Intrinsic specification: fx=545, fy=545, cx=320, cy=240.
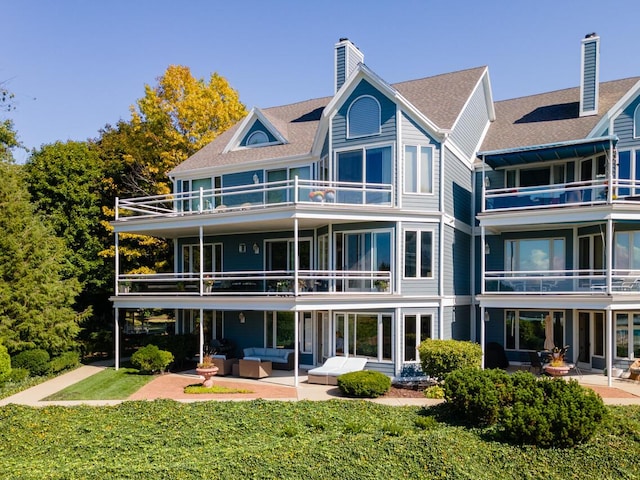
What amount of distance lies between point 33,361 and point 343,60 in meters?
17.2

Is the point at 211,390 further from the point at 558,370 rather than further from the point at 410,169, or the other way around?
the point at 558,370

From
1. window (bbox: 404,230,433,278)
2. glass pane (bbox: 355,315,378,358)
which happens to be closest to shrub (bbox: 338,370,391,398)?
glass pane (bbox: 355,315,378,358)

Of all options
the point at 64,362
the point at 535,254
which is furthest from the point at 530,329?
the point at 64,362

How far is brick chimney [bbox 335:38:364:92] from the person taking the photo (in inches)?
936

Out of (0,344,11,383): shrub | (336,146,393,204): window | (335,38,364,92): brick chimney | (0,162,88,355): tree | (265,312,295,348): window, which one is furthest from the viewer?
(335,38,364,92): brick chimney

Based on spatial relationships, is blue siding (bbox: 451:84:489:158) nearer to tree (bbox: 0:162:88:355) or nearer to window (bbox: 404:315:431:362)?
window (bbox: 404:315:431:362)

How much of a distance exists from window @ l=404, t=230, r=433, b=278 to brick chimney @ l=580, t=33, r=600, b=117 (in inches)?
350

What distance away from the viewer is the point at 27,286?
20.0 m

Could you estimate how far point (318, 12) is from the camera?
56.9 feet

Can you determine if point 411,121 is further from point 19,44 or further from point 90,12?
point 19,44

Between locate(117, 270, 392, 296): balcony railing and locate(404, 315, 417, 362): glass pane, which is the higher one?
locate(117, 270, 392, 296): balcony railing

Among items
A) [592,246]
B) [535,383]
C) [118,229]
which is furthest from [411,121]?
[118,229]

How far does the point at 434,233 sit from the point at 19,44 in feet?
50.9

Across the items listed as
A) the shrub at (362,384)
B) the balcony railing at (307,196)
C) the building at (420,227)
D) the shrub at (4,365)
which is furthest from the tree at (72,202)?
the shrub at (362,384)
